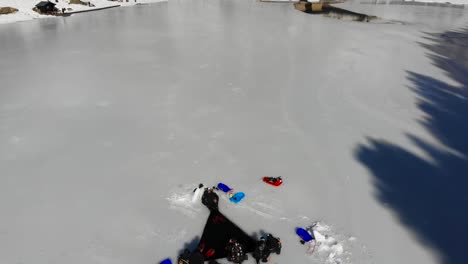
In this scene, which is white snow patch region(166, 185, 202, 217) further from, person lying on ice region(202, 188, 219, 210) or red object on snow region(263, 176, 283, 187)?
red object on snow region(263, 176, 283, 187)

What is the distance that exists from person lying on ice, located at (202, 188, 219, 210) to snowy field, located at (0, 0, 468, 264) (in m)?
0.19

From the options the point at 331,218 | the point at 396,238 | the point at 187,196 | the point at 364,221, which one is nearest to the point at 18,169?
the point at 187,196

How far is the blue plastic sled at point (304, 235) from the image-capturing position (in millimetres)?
4711

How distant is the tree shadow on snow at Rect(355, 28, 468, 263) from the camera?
16.5 feet

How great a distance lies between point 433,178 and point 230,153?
15.8ft

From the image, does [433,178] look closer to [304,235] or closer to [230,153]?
[304,235]

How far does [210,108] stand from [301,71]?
247 inches

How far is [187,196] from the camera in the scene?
570 centimetres

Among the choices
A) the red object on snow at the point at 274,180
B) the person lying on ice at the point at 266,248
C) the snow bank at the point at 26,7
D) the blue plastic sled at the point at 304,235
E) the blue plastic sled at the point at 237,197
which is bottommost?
the blue plastic sled at the point at 304,235

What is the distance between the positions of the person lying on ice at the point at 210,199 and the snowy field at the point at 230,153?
194 mm

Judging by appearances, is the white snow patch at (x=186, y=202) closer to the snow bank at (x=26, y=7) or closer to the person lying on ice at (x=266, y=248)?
the person lying on ice at (x=266, y=248)

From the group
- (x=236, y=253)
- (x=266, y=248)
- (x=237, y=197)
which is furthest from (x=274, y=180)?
(x=236, y=253)

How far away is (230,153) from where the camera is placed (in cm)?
725

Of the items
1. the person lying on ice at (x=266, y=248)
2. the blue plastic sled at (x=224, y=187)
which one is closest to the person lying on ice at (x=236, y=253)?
the person lying on ice at (x=266, y=248)
